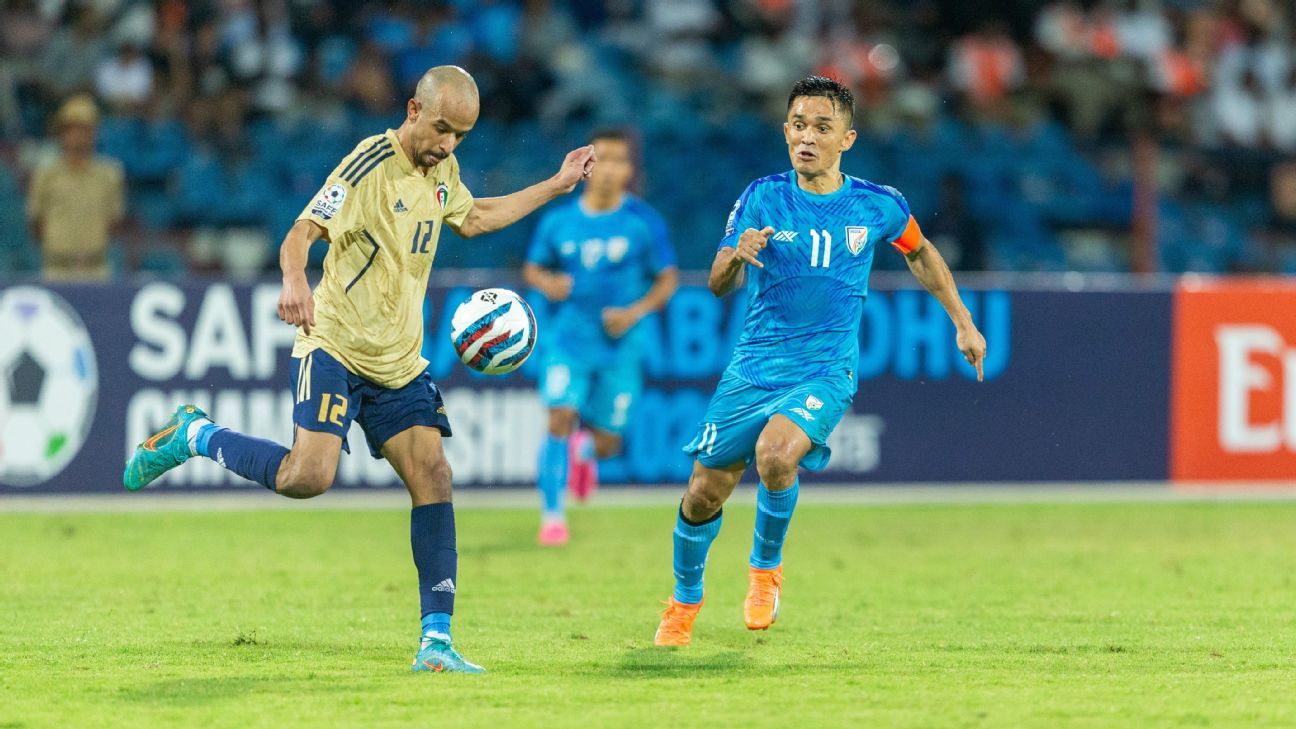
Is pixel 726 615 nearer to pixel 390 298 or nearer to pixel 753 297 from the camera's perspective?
pixel 753 297

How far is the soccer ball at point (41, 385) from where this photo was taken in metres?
12.5

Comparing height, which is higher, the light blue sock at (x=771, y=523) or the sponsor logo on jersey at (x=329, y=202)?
the sponsor logo on jersey at (x=329, y=202)

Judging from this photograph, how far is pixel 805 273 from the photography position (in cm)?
743

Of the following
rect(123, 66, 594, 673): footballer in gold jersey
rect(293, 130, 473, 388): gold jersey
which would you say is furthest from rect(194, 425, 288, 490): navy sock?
rect(293, 130, 473, 388): gold jersey

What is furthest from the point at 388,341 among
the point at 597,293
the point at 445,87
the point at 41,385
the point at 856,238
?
the point at 41,385

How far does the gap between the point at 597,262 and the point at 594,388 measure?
801mm

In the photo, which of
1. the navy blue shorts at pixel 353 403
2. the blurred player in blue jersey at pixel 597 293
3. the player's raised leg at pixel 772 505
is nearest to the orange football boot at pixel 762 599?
the player's raised leg at pixel 772 505

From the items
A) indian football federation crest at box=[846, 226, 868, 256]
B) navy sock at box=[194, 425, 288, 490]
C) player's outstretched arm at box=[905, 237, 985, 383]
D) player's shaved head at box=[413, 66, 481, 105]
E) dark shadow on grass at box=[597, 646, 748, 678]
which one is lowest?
dark shadow on grass at box=[597, 646, 748, 678]

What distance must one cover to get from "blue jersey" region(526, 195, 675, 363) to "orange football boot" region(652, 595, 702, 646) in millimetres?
4086

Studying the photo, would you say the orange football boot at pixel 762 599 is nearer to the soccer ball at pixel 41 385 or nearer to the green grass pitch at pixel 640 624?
the green grass pitch at pixel 640 624

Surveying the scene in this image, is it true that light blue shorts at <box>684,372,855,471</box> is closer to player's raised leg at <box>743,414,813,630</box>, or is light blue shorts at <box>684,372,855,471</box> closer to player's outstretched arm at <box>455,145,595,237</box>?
player's raised leg at <box>743,414,813,630</box>

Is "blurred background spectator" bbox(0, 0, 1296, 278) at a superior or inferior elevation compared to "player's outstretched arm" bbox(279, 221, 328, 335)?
superior

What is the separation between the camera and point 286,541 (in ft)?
36.9

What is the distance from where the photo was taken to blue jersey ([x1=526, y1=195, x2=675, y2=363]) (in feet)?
37.6
